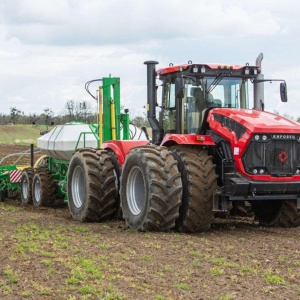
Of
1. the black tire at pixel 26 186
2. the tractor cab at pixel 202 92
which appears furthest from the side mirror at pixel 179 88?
the black tire at pixel 26 186

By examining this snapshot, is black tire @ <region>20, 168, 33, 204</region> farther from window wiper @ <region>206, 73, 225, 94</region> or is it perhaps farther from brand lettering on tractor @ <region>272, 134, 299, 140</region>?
brand lettering on tractor @ <region>272, 134, 299, 140</region>

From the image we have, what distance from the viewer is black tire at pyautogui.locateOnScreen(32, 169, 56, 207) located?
1725 centimetres

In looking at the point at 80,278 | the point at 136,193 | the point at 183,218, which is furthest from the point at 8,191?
the point at 80,278

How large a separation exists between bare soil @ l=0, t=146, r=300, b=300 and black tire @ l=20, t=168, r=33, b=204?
6.88m

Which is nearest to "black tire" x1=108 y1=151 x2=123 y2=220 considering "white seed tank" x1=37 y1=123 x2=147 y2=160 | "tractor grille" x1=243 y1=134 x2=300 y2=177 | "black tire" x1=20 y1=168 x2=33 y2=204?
"tractor grille" x1=243 y1=134 x2=300 y2=177

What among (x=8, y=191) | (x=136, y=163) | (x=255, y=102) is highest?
(x=255, y=102)

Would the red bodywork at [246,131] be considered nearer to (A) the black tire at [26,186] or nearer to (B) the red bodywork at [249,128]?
(B) the red bodywork at [249,128]

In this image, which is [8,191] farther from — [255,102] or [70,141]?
[255,102]

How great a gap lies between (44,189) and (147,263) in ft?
31.5

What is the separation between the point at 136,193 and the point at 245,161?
2.14 metres

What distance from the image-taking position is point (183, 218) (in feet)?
34.1

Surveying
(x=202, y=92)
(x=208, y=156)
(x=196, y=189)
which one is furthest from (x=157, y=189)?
(x=202, y=92)

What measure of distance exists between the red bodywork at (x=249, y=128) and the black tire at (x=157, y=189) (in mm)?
945

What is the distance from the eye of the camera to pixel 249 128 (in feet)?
33.5
